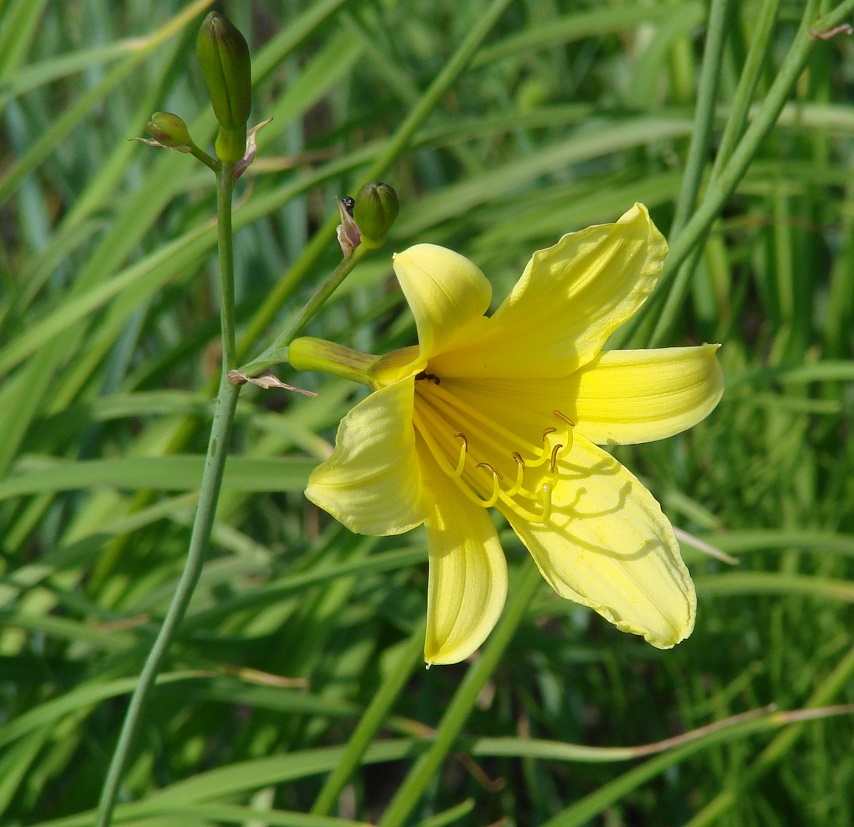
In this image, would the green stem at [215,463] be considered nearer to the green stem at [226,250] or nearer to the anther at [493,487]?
the green stem at [226,250]

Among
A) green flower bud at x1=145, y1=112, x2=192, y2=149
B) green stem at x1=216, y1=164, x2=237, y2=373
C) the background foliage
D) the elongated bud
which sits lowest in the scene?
the background foliage

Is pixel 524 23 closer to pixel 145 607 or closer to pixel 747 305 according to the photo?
pixel 747 305

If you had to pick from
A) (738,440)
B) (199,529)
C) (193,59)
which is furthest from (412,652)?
(193,59)

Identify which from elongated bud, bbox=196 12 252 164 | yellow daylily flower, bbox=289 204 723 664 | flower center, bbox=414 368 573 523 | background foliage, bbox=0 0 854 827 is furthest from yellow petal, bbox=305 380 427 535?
background foliage, bbox=0 0 854 827

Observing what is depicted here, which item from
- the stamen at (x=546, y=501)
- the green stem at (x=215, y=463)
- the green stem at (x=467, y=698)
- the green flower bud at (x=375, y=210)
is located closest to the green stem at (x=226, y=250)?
the green stem at (x=215, y=463)

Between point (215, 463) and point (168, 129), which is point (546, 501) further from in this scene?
point (168, 129)

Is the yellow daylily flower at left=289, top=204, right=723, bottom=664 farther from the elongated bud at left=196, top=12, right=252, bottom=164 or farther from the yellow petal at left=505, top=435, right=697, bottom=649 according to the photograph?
the elongated bud at left=196, top=12, right=252, bottom=164

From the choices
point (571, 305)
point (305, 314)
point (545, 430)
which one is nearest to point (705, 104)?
point (571, 305)
